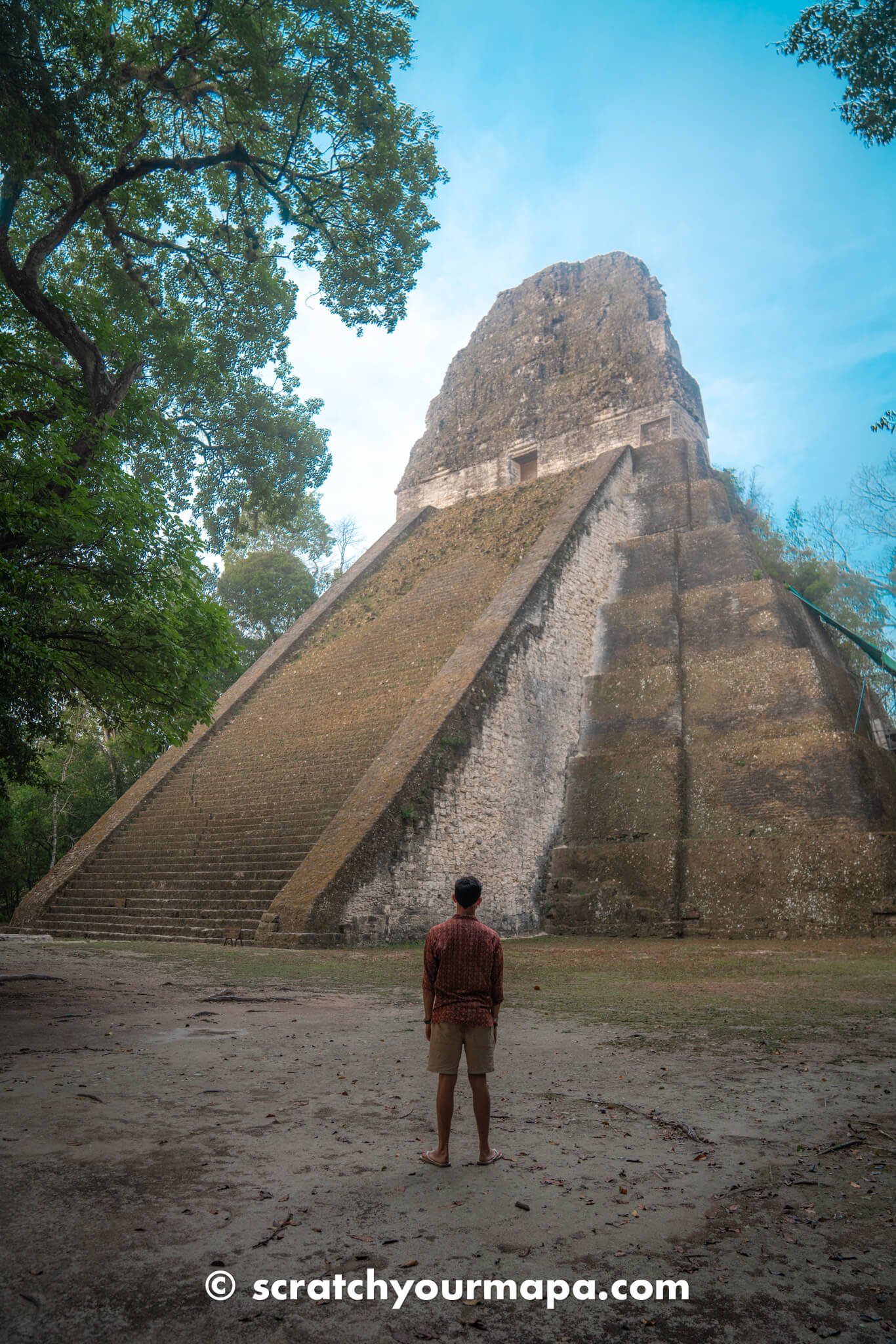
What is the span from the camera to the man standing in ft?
9.28

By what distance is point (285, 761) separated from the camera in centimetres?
1341

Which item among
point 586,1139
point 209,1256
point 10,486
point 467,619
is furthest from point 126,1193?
point 467,619

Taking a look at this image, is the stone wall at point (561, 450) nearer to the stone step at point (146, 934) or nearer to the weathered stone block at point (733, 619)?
the weathered stone block at point (733, 619)

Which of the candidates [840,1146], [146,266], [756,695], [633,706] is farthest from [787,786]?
[146,266]

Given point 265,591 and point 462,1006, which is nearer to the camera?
point 462,1006

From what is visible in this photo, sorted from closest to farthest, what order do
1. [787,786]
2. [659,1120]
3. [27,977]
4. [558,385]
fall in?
[659,1120], [27,977], [787,786], [558,385]

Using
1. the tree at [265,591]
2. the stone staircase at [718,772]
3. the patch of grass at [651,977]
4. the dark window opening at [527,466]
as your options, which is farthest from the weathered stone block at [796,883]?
the tree at [265,591]

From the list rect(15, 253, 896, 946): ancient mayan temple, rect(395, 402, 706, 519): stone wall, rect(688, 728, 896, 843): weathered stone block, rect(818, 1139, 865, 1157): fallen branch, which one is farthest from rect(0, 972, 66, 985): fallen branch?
rect(395, 402, 706, 519): stone wall

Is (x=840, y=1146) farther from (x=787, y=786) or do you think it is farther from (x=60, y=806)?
(x=60, y=806)

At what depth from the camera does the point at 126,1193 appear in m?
2.40

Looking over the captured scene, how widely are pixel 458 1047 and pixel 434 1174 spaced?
0.42m

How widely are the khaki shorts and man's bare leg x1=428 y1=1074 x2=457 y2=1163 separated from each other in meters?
0.05

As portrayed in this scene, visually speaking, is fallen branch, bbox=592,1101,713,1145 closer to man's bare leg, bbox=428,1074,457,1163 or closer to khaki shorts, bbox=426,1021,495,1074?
khaki shorts, bbox=426,1021,495,1074

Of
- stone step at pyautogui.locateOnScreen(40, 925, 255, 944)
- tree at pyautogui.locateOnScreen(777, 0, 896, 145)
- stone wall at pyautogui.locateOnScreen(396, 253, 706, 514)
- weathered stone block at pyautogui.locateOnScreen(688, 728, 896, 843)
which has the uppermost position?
stone wall at pyautogui.locateOnScreen(396, 253, 706, 514)
